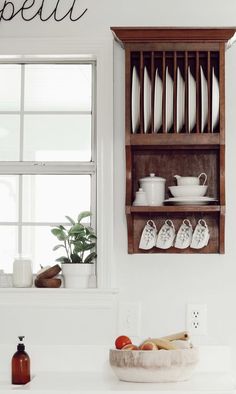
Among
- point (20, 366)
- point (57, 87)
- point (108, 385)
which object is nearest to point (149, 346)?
point (108, 385)

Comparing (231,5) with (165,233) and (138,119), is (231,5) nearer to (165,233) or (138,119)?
(138,119)

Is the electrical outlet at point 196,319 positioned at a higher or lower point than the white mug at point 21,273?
lower

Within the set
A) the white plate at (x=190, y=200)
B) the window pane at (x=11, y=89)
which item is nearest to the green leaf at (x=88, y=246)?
the white plate at (x=190, y=200)

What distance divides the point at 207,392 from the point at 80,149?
119 centimetres

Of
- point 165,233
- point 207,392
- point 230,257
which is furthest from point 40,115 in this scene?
point 207,392

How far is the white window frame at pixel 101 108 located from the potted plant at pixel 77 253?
4 centimetres

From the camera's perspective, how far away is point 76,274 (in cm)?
328

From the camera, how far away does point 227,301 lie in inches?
129

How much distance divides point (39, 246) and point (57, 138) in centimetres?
45

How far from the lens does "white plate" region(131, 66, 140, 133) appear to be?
323 centimetres

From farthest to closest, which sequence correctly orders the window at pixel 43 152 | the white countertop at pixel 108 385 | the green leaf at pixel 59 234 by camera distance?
1. the window at pixel 43 152
2. the green leaf at pixel 59 234
3. the white countertop at pixel 108 385

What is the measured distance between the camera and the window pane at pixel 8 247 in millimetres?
3465

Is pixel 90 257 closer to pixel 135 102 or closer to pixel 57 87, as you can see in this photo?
pixel 135 102

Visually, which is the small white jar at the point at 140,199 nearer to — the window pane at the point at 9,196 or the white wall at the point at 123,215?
the white wall at the point at 123,215
